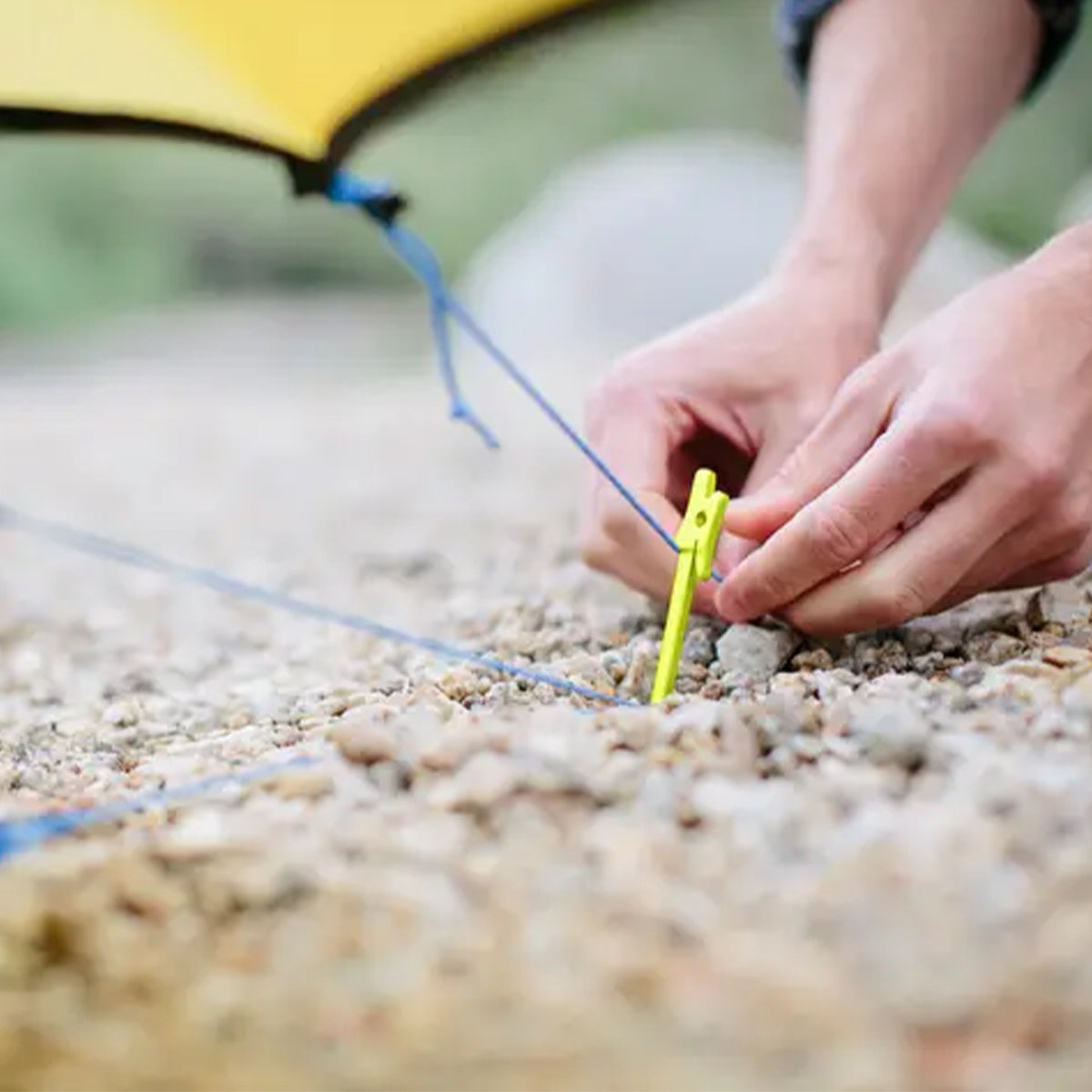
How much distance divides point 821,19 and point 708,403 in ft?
1.23

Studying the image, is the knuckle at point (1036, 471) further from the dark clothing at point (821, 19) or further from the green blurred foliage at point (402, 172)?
the green blurred foliage at point (402, 172)

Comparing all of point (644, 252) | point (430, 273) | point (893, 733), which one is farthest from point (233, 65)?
point (644, 252)

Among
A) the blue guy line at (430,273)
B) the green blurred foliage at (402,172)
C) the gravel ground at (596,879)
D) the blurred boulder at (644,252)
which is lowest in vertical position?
the gravel ground at (596,879)

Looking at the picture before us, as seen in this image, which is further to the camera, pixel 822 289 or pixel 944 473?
pixel 822 289

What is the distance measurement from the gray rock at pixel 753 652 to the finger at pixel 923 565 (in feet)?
0.10

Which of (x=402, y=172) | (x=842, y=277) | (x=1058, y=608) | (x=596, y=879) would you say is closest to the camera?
(x=596, y=879)

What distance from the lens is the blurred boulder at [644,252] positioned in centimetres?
260

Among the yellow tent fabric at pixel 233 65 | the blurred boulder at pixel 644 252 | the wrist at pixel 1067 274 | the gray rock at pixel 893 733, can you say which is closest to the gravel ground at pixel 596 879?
the gray rock at pixel 893 733

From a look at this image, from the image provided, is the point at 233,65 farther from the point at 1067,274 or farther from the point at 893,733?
the point at 893,733

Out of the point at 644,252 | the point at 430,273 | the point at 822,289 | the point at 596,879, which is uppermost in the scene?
the point at 644,252

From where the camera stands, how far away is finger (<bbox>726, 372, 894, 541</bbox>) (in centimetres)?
68

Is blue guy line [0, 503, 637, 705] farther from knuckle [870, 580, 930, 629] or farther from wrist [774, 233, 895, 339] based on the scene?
wrist [774, 233, 895, 339]

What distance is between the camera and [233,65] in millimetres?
1028

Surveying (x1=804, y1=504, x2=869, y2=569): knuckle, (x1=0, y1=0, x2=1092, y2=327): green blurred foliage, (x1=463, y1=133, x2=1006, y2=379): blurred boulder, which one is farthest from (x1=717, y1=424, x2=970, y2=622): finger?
(x1=0, y1=0, x2=1092, y2=327): green blurred foliage
